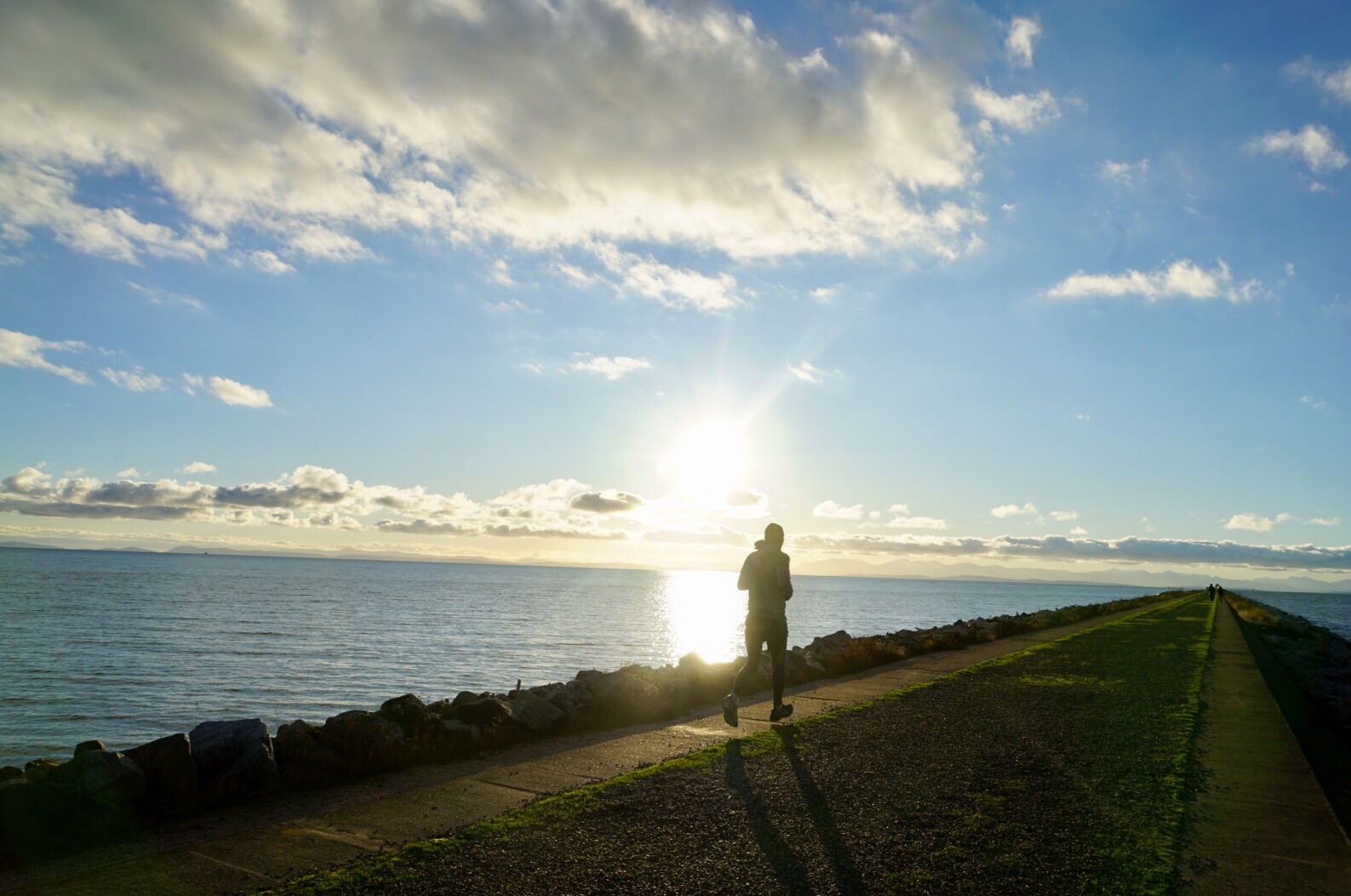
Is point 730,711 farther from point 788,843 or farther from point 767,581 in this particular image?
point 788,843

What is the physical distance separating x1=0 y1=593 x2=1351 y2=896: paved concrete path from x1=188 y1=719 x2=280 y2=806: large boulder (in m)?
0.18

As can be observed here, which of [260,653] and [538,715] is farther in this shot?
[260,653]

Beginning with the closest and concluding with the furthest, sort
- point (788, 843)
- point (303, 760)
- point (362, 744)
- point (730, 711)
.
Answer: point (788, 843) → point (303, 760) → point (362, 744) → point (730, 711)

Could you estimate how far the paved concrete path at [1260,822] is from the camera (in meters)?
4.98

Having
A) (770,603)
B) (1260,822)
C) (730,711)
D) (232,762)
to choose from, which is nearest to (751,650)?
(770,603)

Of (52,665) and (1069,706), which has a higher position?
(1069,706)

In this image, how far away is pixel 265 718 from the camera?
1998 centimetres

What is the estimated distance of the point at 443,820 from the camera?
18.8 feet

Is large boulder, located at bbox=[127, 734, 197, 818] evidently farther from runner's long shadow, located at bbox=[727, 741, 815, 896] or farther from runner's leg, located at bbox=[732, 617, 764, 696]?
runner's leg, located at bbox=[732, 617, 764, 696]

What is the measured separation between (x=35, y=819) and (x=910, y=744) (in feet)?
23.0

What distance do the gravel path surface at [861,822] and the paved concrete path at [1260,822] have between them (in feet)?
0.72

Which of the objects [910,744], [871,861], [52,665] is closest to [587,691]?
[910,744]

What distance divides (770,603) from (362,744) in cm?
443

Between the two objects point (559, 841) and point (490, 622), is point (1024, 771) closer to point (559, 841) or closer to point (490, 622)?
point (559, 841)
